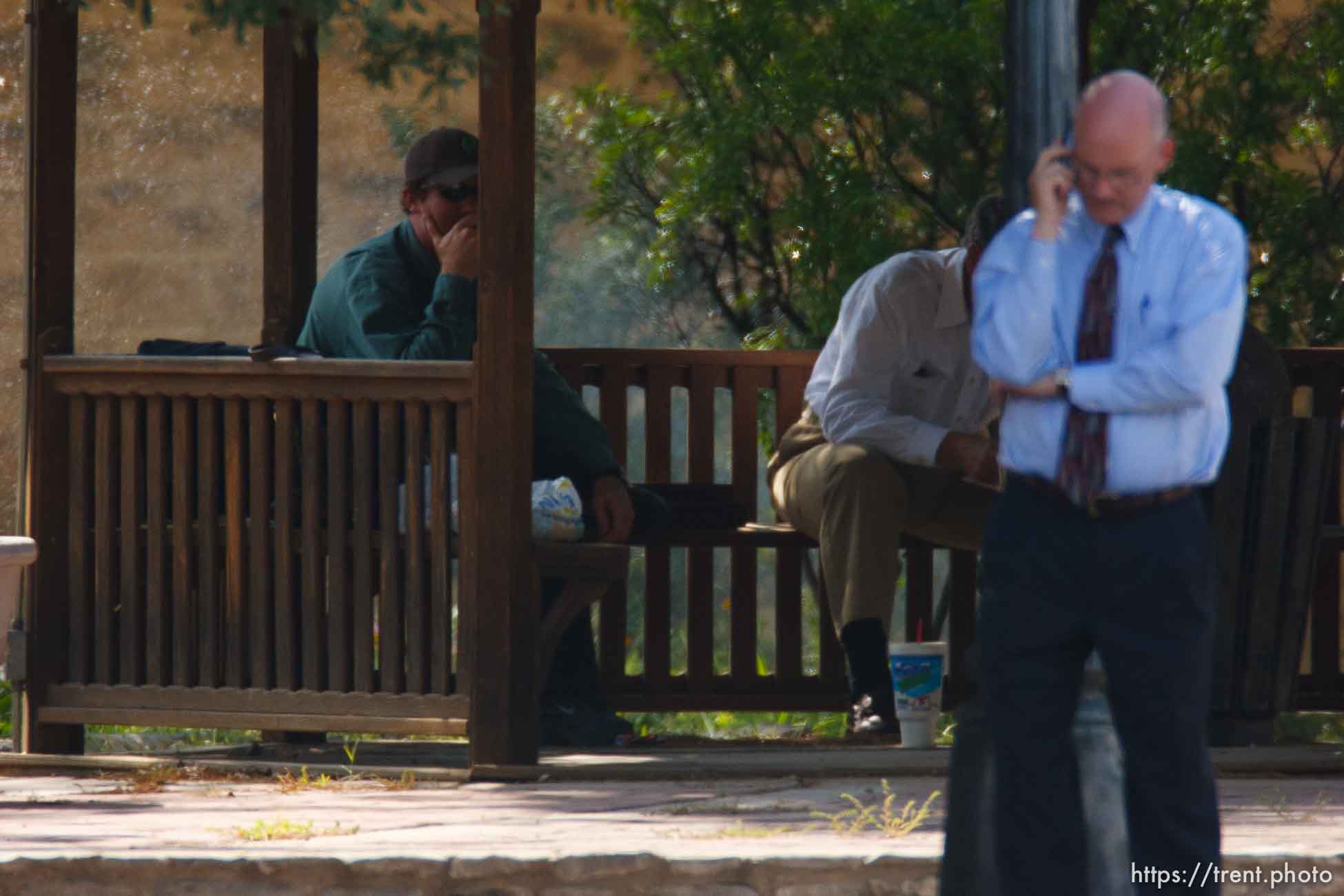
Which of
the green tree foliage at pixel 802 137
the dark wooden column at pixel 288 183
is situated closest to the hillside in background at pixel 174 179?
the green tree foliage at pixel 802 137

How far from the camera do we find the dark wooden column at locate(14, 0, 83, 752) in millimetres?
6188

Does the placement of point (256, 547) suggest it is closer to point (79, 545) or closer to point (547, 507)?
point (79, 545)

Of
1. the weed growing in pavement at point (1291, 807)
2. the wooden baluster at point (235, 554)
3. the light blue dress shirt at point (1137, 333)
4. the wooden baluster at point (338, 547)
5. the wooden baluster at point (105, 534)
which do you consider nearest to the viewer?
the light blue dress shirt at point (1137, 333)

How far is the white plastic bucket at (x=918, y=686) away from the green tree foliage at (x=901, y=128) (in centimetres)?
202

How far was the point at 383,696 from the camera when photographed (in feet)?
19.4

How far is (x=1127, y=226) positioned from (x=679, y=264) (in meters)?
4.80

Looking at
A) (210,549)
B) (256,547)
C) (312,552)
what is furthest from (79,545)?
(312,552)

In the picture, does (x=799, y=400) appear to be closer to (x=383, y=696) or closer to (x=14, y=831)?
(x=383, y=696)

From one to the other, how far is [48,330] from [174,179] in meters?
4.56

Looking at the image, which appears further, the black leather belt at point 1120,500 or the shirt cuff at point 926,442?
the shirt cuff at point 926,442

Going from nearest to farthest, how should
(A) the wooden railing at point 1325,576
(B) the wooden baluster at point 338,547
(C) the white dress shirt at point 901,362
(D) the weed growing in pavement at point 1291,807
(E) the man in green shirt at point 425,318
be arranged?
(D) the weed growing in pavement at point 1291,807 < (B) the wooden baluster at point 338,547 < (E) the man in green shirt at point 425,318 < (C) the white dress shirt at point 901,362 < (A) the wooden railing at point 1325,576

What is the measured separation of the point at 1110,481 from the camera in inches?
142

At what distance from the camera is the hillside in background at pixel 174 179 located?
10.6 metres

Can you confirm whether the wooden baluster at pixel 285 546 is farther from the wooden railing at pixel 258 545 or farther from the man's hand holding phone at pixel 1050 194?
the man's hand holding phone at pixel 1050 194
